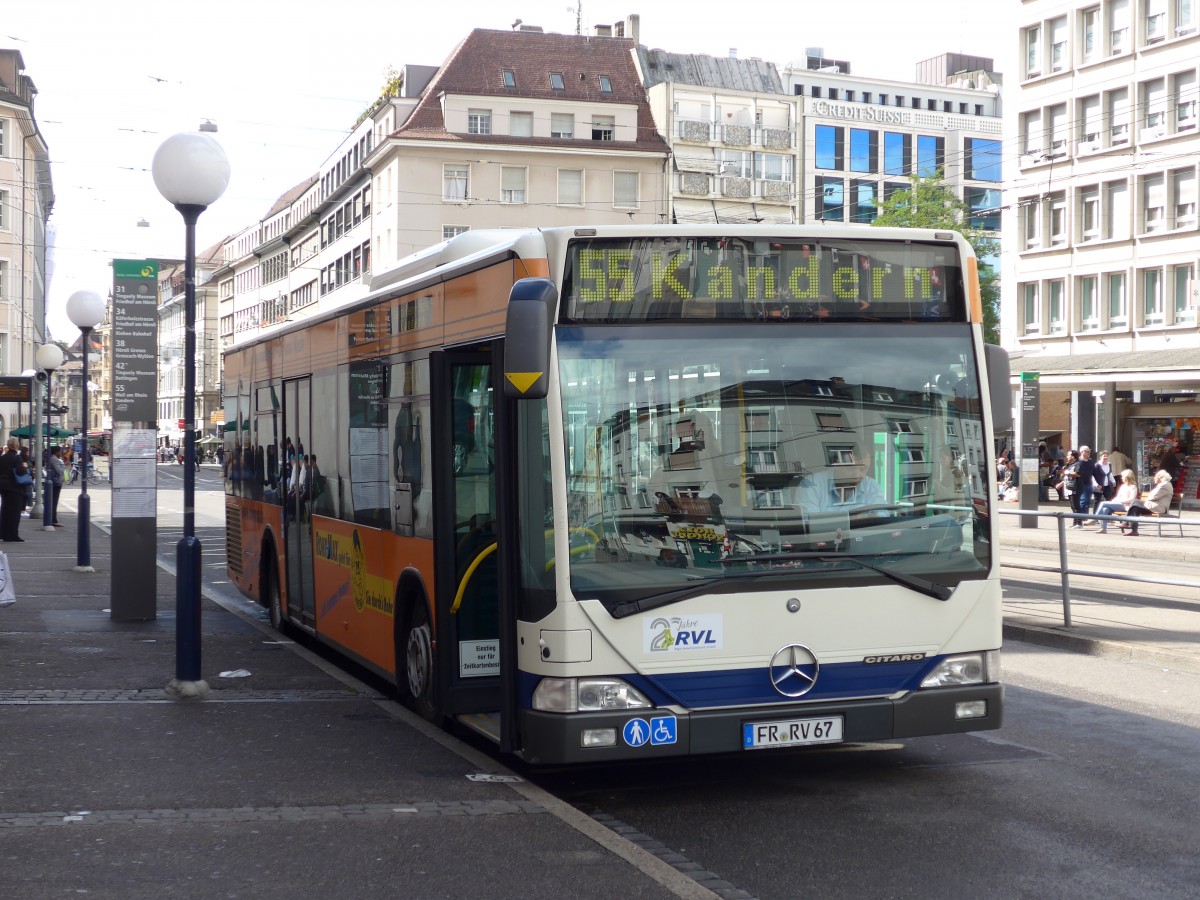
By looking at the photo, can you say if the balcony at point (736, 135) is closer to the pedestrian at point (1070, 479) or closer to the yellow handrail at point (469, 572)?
the pedestrian at point (1070, 479)

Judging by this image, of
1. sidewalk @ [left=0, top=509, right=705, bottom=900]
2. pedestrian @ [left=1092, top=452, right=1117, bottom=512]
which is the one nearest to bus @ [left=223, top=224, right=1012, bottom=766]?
sidewalk @ [left=0, top=509, right=705, bottom=900]

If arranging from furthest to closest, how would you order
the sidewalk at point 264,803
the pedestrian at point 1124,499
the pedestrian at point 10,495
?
the pedestrian at point 1124,499 < the pedestrian at point 10,495 < the sidewalk at point 264,803

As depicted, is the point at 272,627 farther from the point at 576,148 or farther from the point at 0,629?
the point at 576,148

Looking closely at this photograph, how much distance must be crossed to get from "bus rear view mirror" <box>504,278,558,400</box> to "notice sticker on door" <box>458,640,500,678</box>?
2.15 metres

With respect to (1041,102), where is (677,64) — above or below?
above

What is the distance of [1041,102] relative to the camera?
53406mm

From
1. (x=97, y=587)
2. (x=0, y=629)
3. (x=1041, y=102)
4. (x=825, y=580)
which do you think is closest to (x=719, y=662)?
(x=825, y=580)

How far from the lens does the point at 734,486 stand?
697 cm

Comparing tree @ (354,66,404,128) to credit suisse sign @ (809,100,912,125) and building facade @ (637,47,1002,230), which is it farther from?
credit suisse sign @ (809,100,912,125)

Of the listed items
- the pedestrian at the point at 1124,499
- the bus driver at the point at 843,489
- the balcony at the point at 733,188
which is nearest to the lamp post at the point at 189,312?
the bus driver at the point at 843,489

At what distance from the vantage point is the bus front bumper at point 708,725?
22.6ft

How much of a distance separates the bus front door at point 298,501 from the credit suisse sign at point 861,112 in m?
79.9

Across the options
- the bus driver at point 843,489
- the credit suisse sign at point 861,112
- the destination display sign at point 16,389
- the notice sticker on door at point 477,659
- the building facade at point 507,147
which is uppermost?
the credit suisse sign at point 861,112

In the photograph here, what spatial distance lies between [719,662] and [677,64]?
273ft
